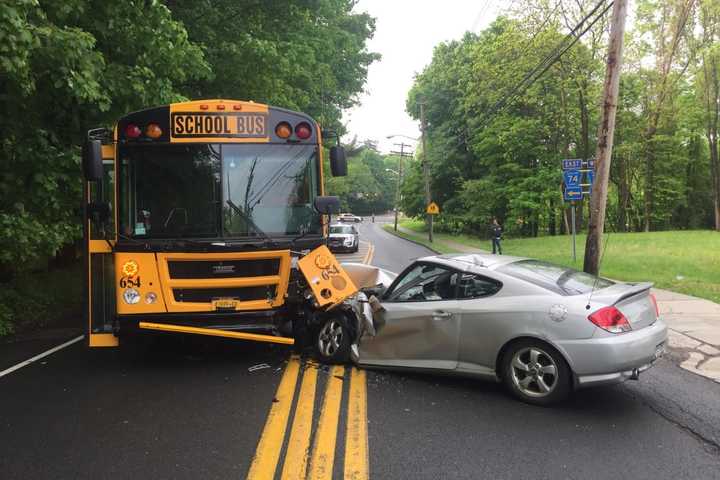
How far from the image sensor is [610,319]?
466cm

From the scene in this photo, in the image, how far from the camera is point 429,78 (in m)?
49.3

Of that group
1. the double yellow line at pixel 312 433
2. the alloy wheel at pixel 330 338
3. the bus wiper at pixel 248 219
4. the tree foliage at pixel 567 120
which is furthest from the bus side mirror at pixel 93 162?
the tree foliage at pixel 567 120

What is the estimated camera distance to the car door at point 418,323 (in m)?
5.41

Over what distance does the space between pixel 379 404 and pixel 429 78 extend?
47477mm

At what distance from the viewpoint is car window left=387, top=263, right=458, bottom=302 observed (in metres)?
5.60

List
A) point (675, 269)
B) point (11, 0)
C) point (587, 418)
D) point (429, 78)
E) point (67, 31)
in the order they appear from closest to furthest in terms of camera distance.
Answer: point (587, 418) < point (11, 0) < point (67, 31) < point (675, 269) < point (429, 78)

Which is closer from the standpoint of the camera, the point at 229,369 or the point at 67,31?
the point at 229,369

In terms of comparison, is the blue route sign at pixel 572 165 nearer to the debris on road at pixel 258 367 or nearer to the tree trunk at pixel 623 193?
the debris on road at pixel 258 367

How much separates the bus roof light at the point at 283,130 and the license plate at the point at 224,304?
6.49ft

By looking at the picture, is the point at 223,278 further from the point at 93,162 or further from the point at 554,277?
the point at 554,277

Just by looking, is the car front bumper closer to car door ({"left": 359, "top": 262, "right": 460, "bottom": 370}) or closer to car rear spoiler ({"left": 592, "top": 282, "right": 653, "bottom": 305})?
car rear spoiler ({"left": 592, "top": 282, "right": 653, "bottom": 305})

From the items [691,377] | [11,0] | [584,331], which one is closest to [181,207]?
[11,0]

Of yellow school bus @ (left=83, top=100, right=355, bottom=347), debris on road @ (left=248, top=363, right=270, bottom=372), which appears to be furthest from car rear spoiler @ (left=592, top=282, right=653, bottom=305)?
debris on road @ (left=248, top=363, right=270, bottom=372)

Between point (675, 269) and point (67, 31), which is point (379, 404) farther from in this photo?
point (675, 269)
